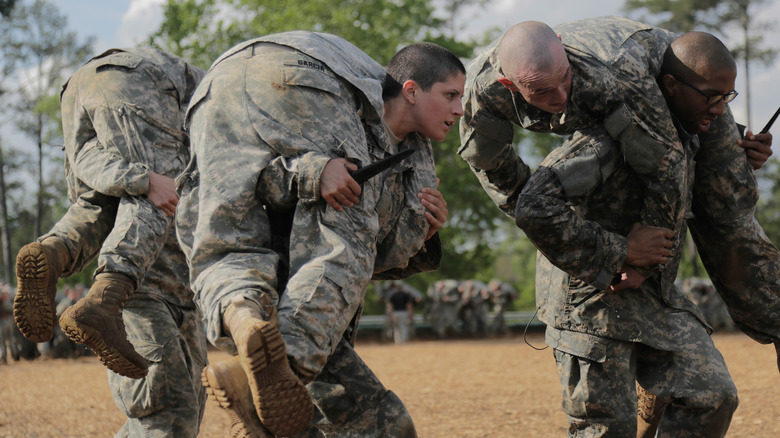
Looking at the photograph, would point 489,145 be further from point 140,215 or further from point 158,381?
point 158,381

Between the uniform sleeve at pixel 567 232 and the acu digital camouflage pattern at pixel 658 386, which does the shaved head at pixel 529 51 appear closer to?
the uniform sleeve at pixel 567 232

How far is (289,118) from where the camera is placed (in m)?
3.60

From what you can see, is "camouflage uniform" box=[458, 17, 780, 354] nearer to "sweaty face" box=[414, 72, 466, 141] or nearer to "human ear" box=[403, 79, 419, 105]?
"sweaty face" box=[414, 72, 466, 141]

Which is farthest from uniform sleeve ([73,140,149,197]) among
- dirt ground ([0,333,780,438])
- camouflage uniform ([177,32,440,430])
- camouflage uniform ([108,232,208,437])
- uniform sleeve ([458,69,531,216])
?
dirt ground ([0,333,780,438])

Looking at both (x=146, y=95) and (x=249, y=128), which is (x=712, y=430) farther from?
(x=146, y=95)

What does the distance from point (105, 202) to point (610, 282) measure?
2928mm

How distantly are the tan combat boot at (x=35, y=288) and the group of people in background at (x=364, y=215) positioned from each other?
0.01 metres

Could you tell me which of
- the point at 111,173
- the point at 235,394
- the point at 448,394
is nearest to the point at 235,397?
the point at 235,394

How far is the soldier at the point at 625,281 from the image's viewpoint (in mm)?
4188

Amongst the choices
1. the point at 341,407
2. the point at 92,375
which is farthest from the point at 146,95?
the point at 92,375

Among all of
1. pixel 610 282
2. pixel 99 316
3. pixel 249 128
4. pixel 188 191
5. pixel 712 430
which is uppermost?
pixel 249 128

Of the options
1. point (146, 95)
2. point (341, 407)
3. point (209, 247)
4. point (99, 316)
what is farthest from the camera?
point (146, 95)

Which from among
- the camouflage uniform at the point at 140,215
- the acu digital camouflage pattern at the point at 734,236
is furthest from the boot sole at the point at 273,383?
the acu digital camouflage pattern at the point at 734,236

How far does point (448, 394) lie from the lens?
12.3 meters
